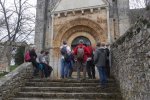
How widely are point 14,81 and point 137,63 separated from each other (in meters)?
5.53

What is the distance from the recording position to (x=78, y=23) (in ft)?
57.8

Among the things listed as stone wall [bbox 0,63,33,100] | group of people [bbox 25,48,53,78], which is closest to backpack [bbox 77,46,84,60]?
group of people [bbox 25,48,53,78]

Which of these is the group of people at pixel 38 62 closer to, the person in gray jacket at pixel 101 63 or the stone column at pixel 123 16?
the person in gray jacket at pixel 101 63

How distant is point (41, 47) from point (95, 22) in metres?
4.58

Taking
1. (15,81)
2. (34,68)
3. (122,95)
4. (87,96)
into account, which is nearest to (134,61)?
(122,95)

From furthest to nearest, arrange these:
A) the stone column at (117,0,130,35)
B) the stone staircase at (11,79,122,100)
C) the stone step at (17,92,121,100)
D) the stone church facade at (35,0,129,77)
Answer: the stone church facade at (35,0,129,77)
the stone column at (117,0,130,35)
the stone staircase at (11,79,122,100)
the stone step at (17,92,121,100)

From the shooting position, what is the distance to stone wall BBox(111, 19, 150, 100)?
18.3 ft

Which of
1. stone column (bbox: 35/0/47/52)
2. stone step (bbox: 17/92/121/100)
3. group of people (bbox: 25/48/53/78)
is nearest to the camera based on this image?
stone step (bbox: 17/92/121/100)

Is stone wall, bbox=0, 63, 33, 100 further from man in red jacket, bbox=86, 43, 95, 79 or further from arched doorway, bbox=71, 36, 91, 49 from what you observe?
arched doorway, bbox=71, 36, 91, 49

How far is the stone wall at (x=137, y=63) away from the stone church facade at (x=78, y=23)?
884cm

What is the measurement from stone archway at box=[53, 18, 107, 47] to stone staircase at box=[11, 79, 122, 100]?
713 cm

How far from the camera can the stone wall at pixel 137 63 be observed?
5570 mm

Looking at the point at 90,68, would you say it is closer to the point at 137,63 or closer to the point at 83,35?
the point at 137,63

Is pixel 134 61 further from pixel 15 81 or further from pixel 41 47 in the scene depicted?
pixel 41 47
